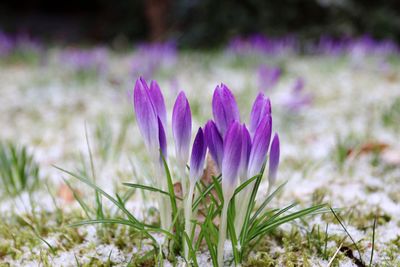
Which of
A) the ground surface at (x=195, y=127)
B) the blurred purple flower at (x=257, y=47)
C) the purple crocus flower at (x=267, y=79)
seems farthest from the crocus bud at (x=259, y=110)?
the blurred purple flower at (x=257, y=47)

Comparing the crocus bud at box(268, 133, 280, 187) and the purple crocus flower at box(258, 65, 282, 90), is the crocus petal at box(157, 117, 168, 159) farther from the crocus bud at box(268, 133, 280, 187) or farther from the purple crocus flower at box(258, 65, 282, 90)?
the purple crocus flower at box(258, 65, 282, 90)

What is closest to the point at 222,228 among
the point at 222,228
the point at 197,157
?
the point at 222,228

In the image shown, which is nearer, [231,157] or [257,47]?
[231,157]

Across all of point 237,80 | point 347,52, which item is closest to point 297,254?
point 237,80

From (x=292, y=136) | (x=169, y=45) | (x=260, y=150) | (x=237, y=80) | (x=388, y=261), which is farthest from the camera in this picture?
(x=169, y=45)

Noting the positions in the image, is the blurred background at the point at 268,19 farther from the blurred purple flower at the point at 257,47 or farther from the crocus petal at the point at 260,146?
the crocus petal at the point at 260,146

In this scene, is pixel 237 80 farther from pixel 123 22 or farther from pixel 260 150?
pixel 123 22

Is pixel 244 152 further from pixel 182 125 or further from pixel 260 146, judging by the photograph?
pixel 182 125
